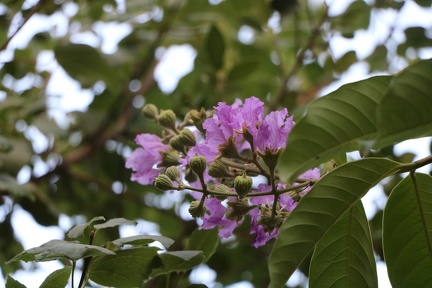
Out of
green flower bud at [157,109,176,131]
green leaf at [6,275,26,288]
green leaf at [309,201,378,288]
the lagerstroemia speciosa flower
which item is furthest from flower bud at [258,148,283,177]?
green leaf at [6,275,26,288]

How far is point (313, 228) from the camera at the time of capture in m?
0.70

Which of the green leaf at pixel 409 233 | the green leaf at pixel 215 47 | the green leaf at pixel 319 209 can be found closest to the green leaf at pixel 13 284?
the green leaf at pixel 319 209

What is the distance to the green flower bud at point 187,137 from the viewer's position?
2.82ft

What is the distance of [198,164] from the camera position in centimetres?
79

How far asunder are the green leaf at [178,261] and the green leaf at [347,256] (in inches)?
5.8

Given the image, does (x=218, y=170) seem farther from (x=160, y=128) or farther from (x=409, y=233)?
(x=160, y=128)

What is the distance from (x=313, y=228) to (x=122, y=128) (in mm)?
1108

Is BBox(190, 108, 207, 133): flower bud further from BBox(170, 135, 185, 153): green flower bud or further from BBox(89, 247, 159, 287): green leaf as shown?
BBox(89, 247, 159, 287): green leaf

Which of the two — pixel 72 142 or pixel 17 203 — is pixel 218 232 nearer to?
pixel 17 203

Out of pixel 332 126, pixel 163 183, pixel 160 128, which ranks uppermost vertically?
pixel 332 126

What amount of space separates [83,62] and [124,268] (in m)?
0.87

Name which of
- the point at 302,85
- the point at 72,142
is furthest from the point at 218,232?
the point at 302,85

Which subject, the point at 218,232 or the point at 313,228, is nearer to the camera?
the point at 313,228

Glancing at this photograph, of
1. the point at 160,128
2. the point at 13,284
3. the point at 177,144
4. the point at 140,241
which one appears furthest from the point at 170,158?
the point at 160,128
